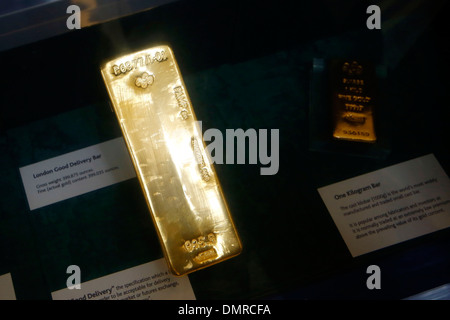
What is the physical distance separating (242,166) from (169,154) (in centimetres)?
20

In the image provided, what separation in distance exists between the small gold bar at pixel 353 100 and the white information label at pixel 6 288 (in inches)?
30.5

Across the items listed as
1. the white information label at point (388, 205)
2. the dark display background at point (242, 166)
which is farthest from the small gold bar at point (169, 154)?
the white information label at point (388, 205)

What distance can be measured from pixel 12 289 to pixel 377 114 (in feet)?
2.92

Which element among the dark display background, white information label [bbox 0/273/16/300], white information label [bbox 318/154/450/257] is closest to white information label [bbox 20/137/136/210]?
the dark display background

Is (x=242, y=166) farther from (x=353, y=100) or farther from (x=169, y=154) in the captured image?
(x=353, y=100)

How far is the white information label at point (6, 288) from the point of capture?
70 cm

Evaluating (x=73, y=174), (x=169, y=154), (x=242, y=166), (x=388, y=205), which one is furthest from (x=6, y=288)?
(x=388, y=205)

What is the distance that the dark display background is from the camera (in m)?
0.70

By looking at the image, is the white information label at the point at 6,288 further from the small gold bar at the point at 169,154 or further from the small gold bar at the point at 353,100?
the small gold bar at the point at 353,100

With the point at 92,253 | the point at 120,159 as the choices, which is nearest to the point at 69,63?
the point at 120,159

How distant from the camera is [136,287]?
0.71 meters

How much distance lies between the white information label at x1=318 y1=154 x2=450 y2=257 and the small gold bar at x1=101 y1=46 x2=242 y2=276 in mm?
270

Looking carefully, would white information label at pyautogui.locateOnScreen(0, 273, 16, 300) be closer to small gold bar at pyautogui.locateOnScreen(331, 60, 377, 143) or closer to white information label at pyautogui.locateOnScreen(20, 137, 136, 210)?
white information label at pyautogui.locateOnScreen(20, 137, 136, 210)

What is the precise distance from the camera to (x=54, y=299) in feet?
2.32
